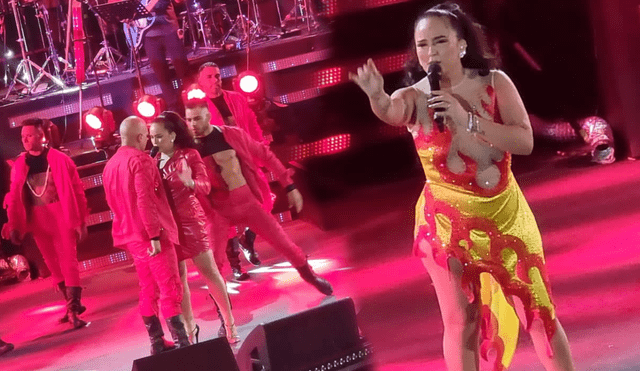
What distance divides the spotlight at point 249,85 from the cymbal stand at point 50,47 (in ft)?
12.8

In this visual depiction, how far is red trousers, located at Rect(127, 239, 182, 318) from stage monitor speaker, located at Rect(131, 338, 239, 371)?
1672mm

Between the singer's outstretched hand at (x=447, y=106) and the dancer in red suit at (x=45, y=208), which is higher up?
the singer's outstretched hand at (x=447, y=106)

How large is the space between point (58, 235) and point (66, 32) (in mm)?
5268

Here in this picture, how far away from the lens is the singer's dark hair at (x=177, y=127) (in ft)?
16.5

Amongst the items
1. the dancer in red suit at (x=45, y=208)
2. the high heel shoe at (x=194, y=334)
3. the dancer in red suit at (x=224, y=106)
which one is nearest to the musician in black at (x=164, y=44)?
the dancer in red suit at (x=224, y=106)

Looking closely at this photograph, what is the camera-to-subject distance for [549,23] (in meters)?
7.98

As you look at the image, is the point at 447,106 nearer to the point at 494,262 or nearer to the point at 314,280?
the point at 494,262

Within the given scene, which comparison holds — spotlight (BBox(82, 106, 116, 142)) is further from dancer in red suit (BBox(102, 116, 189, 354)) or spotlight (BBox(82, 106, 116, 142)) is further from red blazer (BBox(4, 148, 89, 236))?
dancer in red suit (BBox(102, 116, 189, 354))

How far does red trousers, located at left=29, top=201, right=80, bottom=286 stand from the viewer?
6348 millimetres

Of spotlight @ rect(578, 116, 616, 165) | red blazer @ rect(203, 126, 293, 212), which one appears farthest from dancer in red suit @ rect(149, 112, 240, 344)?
spotlight @ rect(578, 116, 616, 165)

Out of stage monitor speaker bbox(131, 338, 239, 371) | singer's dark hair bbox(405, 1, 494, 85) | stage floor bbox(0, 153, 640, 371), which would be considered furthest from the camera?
stage floor bbox(0, 153, 640, 371)

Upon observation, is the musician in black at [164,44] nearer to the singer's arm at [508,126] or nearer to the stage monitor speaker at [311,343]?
the stage monitor speaker at [311,343]

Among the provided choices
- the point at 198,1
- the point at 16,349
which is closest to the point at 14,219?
the point at 16,349

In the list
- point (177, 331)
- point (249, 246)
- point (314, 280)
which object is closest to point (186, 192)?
point (177, 331)
